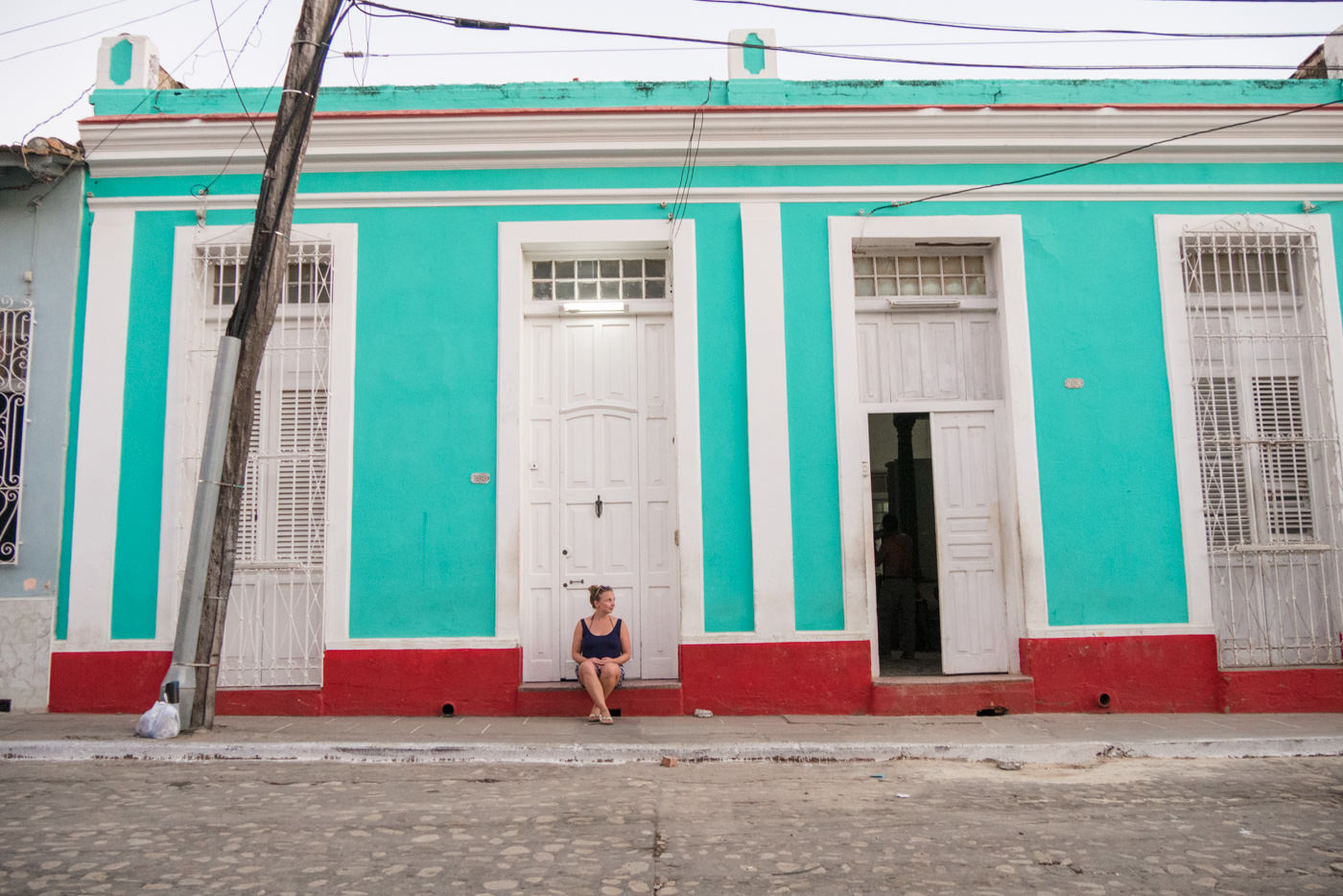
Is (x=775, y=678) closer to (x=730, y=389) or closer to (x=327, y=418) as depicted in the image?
(x=730, y=389)

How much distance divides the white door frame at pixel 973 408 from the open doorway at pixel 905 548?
0.34 meters

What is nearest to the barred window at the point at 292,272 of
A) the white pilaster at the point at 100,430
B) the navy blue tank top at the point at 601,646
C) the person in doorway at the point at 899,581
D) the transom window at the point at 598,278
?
the white pilaster at the point at 100,430

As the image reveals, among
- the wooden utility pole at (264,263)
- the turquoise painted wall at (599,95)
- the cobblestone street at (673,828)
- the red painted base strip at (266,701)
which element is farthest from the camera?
the turquoise painted wall at (599,95)

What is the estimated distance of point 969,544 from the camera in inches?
292

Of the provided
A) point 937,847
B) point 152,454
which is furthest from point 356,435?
point 937,847

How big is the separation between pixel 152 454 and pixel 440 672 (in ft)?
9.22

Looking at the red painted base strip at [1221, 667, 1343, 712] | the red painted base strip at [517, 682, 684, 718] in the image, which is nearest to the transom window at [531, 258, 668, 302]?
the red painted base strip at [517, 682, 684, 718]

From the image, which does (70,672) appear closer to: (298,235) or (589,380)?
(298,235)

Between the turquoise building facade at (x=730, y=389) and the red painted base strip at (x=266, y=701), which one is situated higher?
the turquoise building facade at (x=730, y=389)

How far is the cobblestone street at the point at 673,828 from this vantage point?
3.59m

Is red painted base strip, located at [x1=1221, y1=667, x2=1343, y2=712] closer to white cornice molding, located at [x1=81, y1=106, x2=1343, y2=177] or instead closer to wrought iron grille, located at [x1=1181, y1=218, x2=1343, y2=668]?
wrought iron grille, located at [x1=1181, y1=218, x2=1343, y2=668]

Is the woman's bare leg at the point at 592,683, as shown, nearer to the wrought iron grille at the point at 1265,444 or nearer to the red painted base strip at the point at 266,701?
the red painted base strip at the point at 266,701

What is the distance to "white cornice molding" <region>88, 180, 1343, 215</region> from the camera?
746 centimetres

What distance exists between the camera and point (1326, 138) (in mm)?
7645
